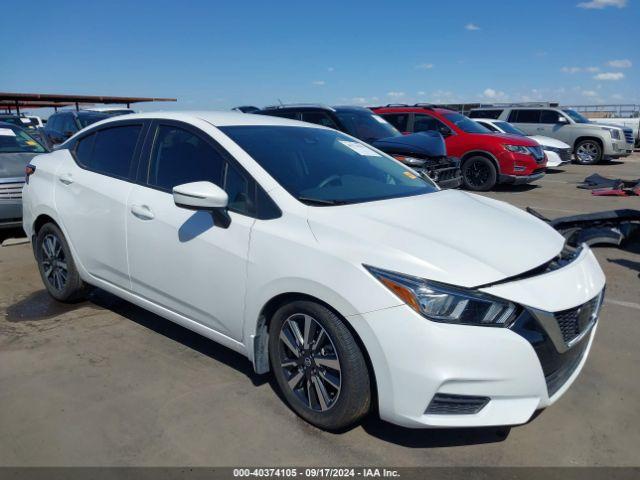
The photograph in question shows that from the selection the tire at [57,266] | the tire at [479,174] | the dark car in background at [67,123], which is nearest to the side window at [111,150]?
the tire at [57,266]

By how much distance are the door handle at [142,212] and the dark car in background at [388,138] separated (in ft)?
16.1

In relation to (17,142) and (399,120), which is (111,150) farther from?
(399,120)

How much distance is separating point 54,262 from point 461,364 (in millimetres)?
3603

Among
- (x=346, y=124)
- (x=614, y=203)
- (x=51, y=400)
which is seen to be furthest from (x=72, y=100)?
(x=51, y=400)

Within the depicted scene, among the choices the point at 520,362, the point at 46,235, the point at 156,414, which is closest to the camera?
the point at 520,362

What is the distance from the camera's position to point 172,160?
348cm

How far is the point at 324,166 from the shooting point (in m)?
3.41

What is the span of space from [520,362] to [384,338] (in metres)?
0.61

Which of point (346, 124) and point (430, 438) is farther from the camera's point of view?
point (346, 124)

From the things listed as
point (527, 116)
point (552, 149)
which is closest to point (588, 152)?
point (527, 116)

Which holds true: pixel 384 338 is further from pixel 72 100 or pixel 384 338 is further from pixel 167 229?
pixel 72 100

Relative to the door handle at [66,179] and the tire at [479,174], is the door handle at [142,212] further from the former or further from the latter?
the tire at [479,174]

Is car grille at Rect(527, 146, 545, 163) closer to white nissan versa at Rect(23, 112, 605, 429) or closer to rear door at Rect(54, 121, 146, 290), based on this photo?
white nissan versa at Rect(23, 112, 605, 429)

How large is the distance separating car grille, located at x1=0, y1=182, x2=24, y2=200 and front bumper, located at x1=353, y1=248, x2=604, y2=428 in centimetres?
577
